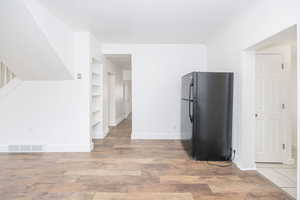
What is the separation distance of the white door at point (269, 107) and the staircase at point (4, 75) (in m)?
5.02

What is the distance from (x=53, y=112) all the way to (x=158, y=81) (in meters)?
2.62

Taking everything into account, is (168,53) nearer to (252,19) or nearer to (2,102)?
(252,19)

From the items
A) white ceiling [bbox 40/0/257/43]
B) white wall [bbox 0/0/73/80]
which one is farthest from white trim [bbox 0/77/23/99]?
white ceiling [bbox 40/0/257/43]

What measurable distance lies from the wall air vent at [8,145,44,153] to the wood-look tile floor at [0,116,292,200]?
0.17 metres

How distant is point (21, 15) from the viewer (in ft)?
7.54

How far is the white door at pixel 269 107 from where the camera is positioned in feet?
Result: 10.0

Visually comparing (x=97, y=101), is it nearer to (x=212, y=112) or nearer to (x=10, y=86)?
(x=10, y=86)

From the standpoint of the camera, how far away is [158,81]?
4617 mm

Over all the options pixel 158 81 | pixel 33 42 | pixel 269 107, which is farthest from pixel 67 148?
pixel 269 107

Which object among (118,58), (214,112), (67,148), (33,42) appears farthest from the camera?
(118,58)

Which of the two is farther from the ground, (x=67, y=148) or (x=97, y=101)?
(x=97, y=101)

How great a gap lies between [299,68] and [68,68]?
11.8ft

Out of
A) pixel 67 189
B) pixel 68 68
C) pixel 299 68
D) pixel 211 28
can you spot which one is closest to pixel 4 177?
pixel 67 189

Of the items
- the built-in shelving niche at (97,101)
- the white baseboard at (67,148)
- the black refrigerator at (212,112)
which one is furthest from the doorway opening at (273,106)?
the built-in shelving niche at (97,101)
